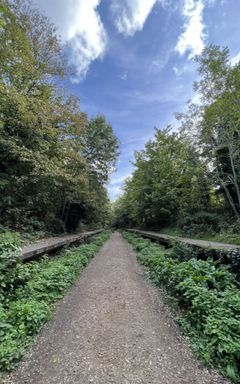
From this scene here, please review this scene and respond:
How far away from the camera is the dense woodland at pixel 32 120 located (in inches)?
289

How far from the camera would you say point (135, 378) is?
80.1 inches

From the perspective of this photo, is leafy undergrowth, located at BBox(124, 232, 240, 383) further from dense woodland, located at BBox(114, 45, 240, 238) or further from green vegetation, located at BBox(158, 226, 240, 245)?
dense woodland, located at BBox(114, 45, 240, 238)

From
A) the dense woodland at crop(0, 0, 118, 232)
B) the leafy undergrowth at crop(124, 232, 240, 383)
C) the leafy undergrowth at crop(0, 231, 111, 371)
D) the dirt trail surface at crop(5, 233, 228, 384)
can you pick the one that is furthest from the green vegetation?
the dense woodland at crop(0, 0, 118, 232)

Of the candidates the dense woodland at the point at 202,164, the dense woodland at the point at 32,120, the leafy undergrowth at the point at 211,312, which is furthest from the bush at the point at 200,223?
the leafy undergrowth at the point at 211,312

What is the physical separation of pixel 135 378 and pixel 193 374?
0.60 m

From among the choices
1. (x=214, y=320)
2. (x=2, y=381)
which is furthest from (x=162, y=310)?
(x=2, y=381)

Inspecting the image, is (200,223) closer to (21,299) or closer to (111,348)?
(111,348)

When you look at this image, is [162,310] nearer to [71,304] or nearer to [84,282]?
[71,304]

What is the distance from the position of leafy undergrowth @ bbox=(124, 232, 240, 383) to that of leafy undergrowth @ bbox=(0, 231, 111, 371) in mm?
2106

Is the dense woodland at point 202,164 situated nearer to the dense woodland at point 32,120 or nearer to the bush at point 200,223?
the bush at point 200,223

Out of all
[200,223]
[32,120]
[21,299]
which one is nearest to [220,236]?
[200,223]

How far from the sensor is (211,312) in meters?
2.74

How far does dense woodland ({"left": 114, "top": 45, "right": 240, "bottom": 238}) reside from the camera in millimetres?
9133

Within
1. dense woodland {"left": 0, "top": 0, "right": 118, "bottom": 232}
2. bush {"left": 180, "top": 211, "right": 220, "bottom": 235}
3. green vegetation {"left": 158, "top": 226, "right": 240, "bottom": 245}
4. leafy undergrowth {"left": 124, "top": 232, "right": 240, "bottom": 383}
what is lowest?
leafy undergrowth {"left": 124, "top": 232, "right": 240, "bottom": 383}
